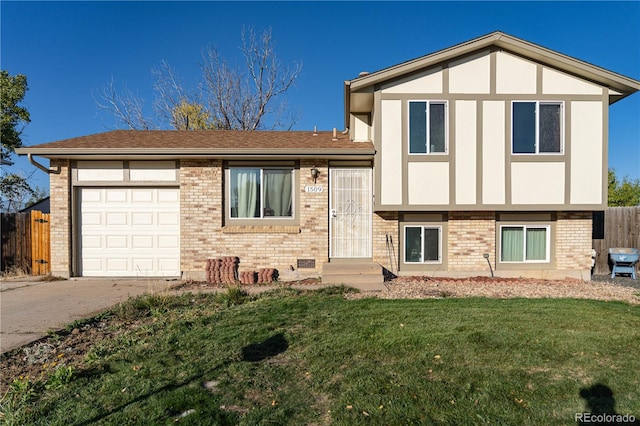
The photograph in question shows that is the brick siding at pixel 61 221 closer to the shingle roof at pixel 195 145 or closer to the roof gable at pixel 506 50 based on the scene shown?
the shingle roof at pixel 195 145

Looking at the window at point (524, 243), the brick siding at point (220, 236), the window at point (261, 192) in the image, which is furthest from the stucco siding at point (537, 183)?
the window at point (261, 192)

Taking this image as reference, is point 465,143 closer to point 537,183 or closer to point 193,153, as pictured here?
point 537,183

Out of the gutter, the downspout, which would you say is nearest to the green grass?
the gutter

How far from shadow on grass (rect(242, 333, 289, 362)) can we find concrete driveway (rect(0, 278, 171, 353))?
2.93 metres

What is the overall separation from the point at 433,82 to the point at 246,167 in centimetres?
523

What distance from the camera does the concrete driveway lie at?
514 centimetres

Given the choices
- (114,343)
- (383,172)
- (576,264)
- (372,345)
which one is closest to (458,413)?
(372,345)

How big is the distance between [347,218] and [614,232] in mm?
7955

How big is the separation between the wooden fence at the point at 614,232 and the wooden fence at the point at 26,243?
15.5 meters

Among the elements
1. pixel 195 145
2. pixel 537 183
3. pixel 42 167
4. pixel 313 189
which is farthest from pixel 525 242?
pixel 42 167

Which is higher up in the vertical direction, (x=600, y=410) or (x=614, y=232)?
(x=614, y=232)

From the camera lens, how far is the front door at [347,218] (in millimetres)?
9469

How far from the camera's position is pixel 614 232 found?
34.4 feet

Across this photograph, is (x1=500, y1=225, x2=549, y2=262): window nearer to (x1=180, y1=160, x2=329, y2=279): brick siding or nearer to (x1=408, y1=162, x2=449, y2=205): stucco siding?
(x1=408, y1=162, x2=449, y2=205): stucco siding
